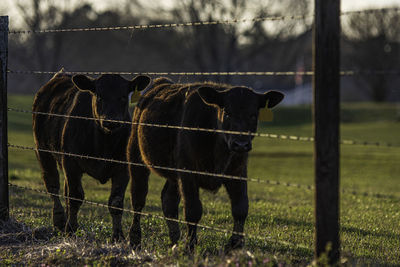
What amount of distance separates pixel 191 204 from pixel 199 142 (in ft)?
2.17

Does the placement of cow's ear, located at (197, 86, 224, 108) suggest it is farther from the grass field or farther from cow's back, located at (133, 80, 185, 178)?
the grass field

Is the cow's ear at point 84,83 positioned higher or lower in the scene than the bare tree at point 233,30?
lower

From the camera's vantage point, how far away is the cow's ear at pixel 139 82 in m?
8.24

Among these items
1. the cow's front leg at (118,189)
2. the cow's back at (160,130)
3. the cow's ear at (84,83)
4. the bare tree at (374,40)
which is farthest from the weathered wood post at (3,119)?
the bare tree at (374,40)

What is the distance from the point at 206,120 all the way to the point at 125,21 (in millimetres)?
50578

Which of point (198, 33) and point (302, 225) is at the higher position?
point (198, 33)

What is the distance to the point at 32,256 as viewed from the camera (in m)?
6.49

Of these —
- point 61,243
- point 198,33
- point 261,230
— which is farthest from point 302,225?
point 198,33

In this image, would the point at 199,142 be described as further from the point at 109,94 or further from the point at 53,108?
the point at 53,108

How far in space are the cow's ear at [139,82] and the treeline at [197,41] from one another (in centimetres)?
3773

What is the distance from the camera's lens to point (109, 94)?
7.89 metres

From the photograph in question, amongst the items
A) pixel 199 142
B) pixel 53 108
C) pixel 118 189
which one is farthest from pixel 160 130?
pixel 53 108

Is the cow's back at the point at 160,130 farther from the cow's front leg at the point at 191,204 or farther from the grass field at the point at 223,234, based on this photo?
the grass field at the point at 223,234

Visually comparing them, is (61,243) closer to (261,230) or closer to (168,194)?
(168,194)
